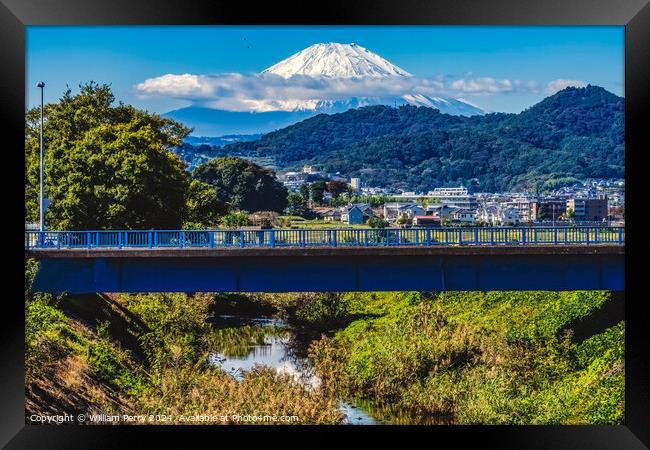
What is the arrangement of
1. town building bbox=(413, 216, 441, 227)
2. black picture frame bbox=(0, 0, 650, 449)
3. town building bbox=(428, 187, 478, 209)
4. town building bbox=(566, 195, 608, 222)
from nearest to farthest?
black picture frame bbox=(0, 0, 650, 449) < town building bbox=(566, 195, 608, 222) < town building bbox=(413, 216, 441, 227) < town building bbox=(428, 187, 478, 209)

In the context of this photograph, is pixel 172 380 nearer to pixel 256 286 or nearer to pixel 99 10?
pixel 256 286

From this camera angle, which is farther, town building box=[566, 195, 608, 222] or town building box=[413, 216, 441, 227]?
town building box=[413, 216, 441, 227]

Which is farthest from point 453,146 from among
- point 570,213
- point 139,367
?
point 139,367

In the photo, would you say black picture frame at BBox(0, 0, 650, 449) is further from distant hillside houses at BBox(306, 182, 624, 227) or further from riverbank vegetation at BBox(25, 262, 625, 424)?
distant hillside houses at BBox(306, 182, 624, 227)

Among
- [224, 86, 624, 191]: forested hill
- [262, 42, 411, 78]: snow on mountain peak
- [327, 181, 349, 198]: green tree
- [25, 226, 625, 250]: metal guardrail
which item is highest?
[262, 42, 411, 78]: snow on mountain peak

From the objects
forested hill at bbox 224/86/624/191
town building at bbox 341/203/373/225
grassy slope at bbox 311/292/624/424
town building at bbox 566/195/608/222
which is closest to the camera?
town building at bbox 566/195/608/222

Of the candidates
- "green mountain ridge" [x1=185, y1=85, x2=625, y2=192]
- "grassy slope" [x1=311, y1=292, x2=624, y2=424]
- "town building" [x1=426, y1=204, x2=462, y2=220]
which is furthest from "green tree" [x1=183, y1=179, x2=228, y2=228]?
"town building" [x1=426, y1=204, x2=462, y2=220]
